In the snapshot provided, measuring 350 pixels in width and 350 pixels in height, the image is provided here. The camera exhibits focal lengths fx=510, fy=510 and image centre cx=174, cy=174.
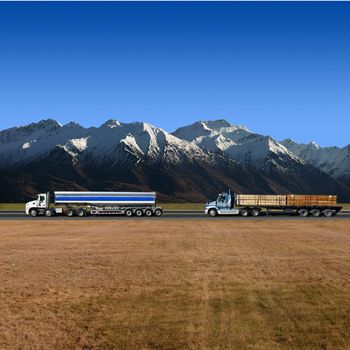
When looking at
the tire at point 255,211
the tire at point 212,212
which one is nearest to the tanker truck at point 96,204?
the tire at point 212,212

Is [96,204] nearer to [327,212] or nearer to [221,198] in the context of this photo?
[221,198]

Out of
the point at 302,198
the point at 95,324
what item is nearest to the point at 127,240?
the point at 95,324

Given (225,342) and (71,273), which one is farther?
(71,273)

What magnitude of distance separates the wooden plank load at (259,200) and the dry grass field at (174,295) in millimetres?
28264

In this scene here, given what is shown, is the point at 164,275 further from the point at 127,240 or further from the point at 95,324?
the point at 127,240

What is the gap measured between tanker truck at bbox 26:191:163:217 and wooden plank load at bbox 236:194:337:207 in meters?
10.6

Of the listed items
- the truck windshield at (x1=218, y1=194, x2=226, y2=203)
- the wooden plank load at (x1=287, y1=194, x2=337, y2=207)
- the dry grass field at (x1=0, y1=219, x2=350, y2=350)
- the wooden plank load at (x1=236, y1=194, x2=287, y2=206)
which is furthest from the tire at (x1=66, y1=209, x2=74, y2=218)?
the dry grass field at (x1=0, y1=219, x2=350, y2=350)

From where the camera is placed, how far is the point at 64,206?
201 feet

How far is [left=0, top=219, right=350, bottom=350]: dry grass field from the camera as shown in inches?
534

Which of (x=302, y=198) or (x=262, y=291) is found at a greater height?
(x=302, y=198)

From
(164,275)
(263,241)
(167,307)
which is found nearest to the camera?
(167,307)

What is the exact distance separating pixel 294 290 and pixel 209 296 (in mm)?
3295

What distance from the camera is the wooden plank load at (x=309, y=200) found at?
62.1m

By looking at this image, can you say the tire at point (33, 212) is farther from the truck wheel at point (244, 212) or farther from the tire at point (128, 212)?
the truck wheel at point (244, 212)
